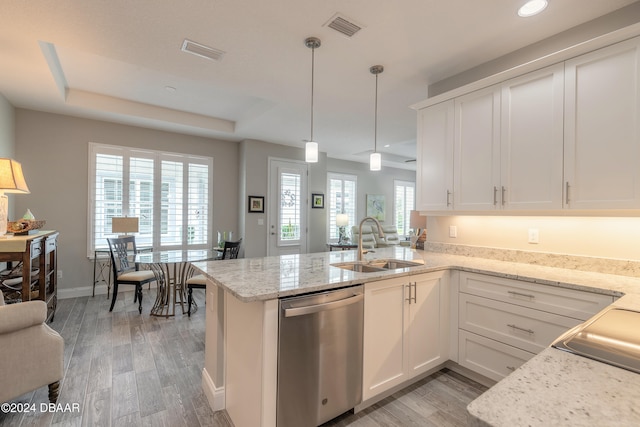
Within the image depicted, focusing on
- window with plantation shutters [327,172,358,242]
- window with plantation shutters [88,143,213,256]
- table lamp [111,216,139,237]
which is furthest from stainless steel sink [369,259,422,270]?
window with plantation shutters [327,172,358,242]

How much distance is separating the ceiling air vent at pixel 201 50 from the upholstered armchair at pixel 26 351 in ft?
6.96

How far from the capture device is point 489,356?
2.21m

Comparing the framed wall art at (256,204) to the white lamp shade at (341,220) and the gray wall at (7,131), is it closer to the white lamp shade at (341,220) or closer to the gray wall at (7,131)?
the white lamp shade at (341,220)

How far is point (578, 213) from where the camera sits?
2.06 metres

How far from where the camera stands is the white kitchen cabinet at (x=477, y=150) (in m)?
2.47

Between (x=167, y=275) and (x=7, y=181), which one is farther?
(x=167, y=275)

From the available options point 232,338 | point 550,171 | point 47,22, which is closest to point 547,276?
point 550,171

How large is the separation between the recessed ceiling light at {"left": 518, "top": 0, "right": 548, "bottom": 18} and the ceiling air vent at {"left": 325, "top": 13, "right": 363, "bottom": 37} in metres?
1.08

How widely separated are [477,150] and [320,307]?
6.52ft

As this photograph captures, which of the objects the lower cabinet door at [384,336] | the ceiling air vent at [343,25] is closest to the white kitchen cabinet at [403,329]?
the lower cabinet door at [384,336]

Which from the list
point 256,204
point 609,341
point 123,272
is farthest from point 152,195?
point 609,341

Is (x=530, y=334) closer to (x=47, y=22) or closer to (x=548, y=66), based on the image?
(x=548, y=66)

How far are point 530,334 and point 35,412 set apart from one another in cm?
331

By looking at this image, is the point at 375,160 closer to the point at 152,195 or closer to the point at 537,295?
the point at 537,295
